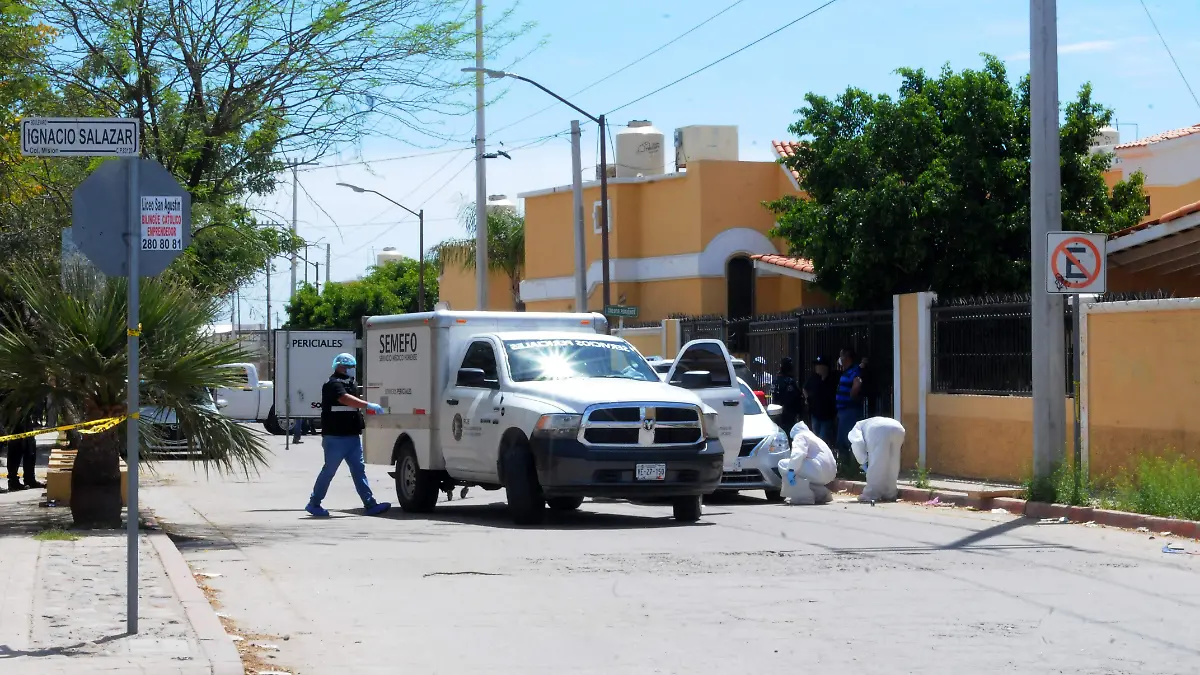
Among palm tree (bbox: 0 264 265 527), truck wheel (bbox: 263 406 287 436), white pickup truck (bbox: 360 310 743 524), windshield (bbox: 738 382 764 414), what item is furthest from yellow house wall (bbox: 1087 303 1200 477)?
truck wheel (bbox: 263 406 287 436)

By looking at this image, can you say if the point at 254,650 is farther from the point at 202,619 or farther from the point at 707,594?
Answer: the point at 707,594

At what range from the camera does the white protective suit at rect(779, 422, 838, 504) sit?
1755 cm

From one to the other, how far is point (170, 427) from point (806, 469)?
7.58m

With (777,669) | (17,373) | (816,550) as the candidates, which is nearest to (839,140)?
(816,550)

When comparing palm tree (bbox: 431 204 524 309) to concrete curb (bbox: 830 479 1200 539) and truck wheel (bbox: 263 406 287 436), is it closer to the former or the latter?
truck wheel (bbox: 263 406 287 436)

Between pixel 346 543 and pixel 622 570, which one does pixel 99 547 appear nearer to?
pixel 346 543

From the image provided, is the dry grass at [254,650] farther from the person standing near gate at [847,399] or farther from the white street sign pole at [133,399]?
the person standing near gate at [847,399]

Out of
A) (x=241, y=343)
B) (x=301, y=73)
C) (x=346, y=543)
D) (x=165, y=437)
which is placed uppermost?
(x=301, y=73)

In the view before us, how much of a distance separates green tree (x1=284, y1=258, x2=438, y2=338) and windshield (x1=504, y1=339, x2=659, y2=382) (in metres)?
55.2

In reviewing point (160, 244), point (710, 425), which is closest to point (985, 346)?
point (710, 425)

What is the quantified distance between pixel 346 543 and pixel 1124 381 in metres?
9.00

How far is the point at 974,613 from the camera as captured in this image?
9.16 m

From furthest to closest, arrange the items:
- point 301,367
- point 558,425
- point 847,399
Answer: point 301,367
point 847,399
point 558,425

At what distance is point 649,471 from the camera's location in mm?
14609
